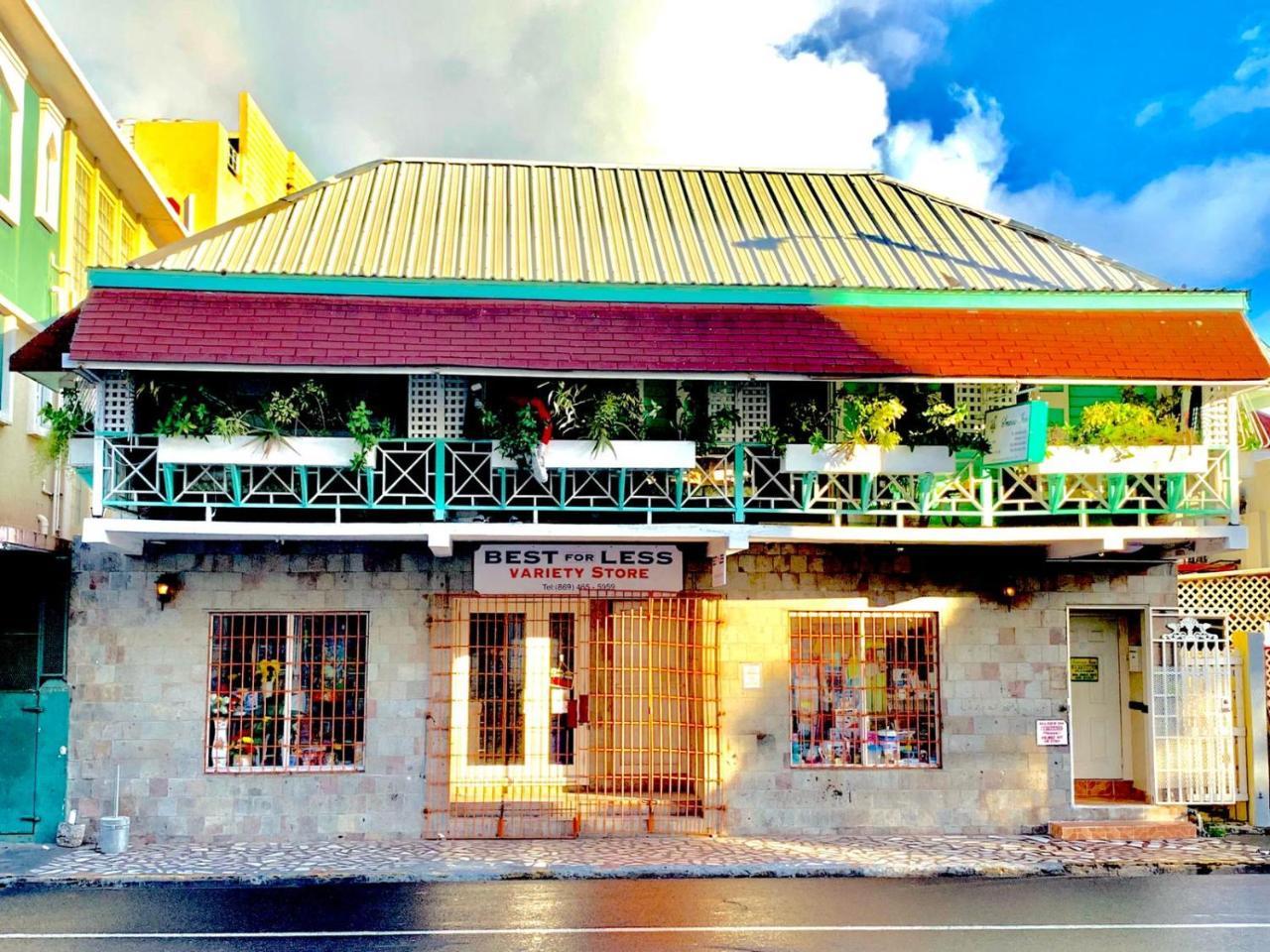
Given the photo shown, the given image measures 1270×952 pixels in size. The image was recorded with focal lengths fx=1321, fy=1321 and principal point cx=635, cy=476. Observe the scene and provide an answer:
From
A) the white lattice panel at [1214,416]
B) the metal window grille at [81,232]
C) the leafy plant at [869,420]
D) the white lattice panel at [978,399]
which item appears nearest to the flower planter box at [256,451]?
the leafy plant at [869,420]

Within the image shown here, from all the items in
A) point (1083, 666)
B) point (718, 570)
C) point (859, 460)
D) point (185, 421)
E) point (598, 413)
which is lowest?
point (1083, 666)

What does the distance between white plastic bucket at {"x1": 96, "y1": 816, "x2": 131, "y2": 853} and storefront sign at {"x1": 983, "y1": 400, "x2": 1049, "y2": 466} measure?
10213 mm

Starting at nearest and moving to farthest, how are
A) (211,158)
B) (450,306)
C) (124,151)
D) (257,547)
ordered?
1. (450,306)
2. (257,547)
3. (124,151)
4. (211,158)

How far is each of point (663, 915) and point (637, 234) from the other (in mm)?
9221

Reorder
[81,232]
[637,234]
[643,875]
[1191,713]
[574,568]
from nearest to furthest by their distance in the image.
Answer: [643,875]
[574,568]
[1191,713]
[637,234]
[81,232]

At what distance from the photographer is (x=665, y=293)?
14688mm

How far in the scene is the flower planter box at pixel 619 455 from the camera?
46.5 ft

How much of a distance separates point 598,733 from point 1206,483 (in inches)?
299

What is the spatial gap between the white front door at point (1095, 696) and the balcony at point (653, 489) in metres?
1.76

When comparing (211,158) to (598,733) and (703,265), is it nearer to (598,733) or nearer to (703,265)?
(703,265)

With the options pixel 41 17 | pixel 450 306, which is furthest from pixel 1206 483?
pixel 41 17

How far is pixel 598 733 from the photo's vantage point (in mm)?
15750

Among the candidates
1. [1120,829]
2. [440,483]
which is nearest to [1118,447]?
[1120,829]

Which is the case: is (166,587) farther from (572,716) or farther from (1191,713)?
(1191,713)
